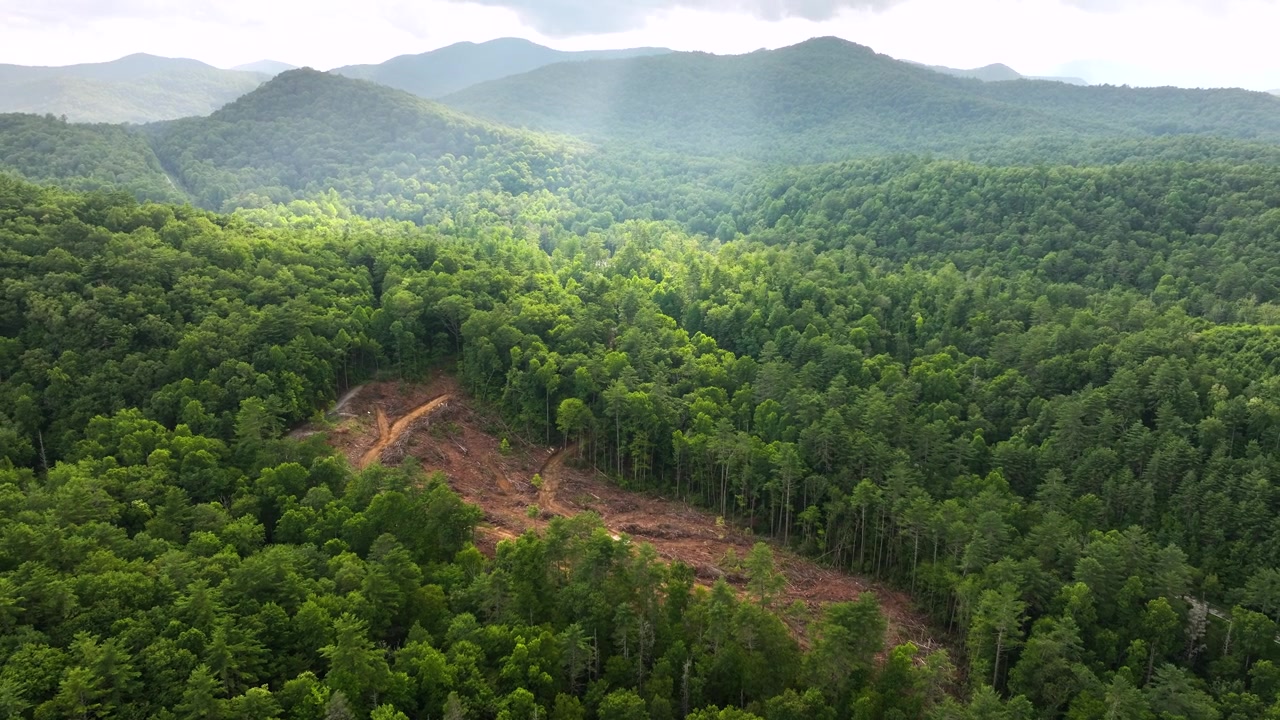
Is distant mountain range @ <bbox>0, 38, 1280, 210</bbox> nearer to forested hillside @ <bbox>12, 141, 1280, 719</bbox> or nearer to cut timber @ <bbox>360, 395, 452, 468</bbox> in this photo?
forested hillside @ <bbox>12, 141, 1280, 719</bbox>

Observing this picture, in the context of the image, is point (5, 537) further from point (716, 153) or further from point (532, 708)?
point (716, 153)

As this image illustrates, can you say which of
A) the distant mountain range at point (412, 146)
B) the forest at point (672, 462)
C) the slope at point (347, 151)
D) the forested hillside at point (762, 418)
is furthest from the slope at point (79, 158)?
the forested hillside at point (762, 418)

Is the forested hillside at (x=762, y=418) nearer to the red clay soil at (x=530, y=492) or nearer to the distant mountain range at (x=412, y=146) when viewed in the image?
the red clay soil at (x=530, y=492)

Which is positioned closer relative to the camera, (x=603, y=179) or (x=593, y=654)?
(x=593, y=654)

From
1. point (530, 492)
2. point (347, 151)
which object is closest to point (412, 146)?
point (347, 151)

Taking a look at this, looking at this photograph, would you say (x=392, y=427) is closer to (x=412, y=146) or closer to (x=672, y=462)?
(x=672, y=462)

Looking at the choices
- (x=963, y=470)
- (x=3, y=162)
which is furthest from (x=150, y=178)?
(x=963, y=470)

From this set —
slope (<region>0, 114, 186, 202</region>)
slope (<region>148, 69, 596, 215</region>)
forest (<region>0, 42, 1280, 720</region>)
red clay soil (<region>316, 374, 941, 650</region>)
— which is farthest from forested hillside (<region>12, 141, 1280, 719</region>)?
slope (<region>148, 69, 596, 215</region>)

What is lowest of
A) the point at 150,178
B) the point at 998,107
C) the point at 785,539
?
the point at 785,539
